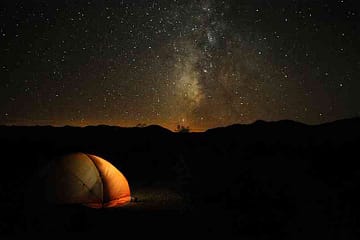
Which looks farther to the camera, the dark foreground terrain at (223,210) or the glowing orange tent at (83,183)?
the glowing orange tent at (83,183)

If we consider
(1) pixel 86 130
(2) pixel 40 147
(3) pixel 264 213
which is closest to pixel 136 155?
(2) pixel 40 147

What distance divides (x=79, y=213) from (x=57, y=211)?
1407mm

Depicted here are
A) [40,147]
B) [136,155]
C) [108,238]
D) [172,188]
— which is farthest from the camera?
[40,147]

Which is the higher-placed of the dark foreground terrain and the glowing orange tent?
the glowing orange tent

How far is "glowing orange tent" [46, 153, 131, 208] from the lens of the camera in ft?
39.3

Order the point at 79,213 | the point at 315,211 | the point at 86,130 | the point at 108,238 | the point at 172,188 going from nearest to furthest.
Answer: the point at 108,238 → the point at 79,213 → the point at 315,211 → the point at 172,188 → the point at 86,130

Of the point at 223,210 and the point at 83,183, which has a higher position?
the point at 83,183

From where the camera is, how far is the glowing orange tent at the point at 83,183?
12.0 m

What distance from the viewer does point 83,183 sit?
12320 mm

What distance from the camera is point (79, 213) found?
1026 centimetres

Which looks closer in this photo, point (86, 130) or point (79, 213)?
point (79, 213)

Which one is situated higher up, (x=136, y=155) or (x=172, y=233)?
(x=136, y=155)

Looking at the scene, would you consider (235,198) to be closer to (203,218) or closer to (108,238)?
(203,218)

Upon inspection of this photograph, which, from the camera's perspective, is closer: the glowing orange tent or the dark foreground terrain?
the dark foreground terrain
